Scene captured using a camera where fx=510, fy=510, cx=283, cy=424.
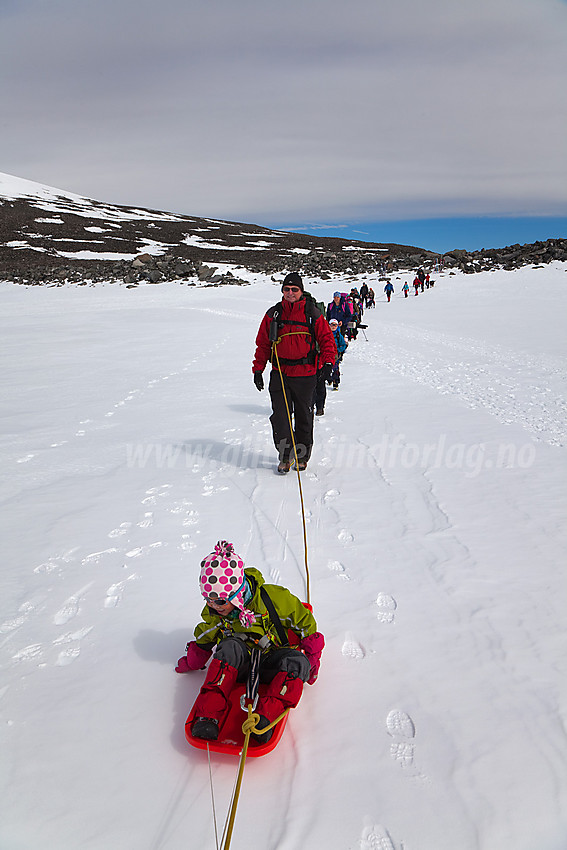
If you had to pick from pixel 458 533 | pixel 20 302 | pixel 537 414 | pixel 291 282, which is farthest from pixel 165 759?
pixel 20 302

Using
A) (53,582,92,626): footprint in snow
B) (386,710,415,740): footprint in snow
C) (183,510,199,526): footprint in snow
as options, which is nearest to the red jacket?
(183,510,199,526): footprint in snow

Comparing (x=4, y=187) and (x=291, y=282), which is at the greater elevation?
(x=4, y=187)

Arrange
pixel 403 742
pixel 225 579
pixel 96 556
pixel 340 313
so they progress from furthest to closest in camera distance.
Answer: pixel 340 313, pixel 96 556, pixel 225 579, pixel 403 742

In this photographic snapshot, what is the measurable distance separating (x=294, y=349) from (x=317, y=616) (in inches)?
105

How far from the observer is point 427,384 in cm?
1002

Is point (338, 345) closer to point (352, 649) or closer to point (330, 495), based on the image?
point (330, 495)

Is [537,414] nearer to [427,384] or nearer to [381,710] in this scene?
[427,384]

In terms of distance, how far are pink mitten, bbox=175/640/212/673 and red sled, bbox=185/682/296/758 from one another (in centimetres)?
26

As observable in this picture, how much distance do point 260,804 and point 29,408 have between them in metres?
7.88

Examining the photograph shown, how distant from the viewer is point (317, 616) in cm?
327

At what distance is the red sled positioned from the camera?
224 cm

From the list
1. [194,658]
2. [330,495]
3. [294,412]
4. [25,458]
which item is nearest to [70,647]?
[194,658]

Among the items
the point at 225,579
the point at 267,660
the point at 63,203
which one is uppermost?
the point at 63,203

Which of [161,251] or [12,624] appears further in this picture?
[161,251]
